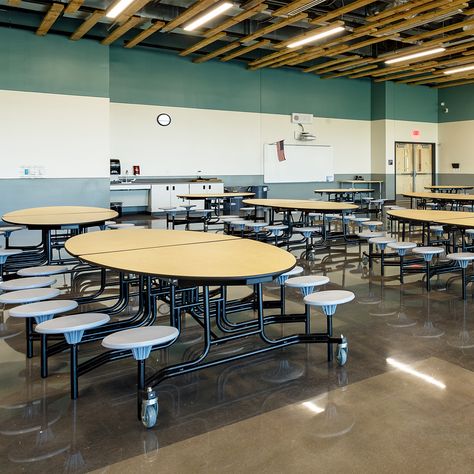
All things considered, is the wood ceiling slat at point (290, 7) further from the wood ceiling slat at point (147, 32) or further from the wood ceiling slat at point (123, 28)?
the wood ceiling slat at point (123, 28)

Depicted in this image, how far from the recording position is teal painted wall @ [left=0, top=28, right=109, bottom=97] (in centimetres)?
909

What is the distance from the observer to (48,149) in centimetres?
959

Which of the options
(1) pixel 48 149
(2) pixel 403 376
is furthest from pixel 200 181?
(2) pixel 403 376

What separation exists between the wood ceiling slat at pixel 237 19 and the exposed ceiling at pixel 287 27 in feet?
0.05

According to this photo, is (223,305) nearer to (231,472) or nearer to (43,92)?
(231,472)

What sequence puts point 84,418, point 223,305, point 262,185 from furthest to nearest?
point 262,185
point 223,305
point 84,418

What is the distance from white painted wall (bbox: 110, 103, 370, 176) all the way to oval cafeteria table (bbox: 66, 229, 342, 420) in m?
8.00

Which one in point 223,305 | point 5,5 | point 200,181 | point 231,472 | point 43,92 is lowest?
point 231,472

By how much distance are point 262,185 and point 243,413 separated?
11088 millimetres

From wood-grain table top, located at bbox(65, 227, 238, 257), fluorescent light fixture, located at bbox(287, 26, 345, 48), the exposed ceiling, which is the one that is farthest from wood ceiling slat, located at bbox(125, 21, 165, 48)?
wood-grain table top, located at bbox(65, 227, 238, 257)

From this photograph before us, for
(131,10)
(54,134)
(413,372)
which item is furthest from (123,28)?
(413,372)

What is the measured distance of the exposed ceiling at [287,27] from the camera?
26.1 ft

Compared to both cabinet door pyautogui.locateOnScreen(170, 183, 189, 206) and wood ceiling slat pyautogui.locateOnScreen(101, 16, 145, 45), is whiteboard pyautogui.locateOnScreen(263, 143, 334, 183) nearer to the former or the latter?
cabinet door pyautogui.locateOnScreen(170, 183, 189, 206)

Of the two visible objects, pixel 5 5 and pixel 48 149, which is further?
pixel 48 149
